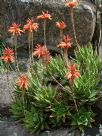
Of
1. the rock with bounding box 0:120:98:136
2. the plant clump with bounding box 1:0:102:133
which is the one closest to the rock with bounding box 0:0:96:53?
the plant clump with bounding box 1:0:102:133

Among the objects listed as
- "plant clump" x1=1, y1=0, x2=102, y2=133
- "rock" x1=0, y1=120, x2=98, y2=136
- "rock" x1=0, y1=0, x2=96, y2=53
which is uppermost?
"rock" x1=0, y1=0, x2=96, y2=53

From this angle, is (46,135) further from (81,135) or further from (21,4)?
(21,4)

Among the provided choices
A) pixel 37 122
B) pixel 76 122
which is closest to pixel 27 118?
pixel 37 122

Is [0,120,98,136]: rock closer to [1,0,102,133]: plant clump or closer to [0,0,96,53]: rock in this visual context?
[1,0,102,133]: plant clump

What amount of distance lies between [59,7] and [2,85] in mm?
1749

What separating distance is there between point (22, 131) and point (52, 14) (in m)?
2.50

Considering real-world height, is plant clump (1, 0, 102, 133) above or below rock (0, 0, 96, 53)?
below

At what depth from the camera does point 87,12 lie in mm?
8477

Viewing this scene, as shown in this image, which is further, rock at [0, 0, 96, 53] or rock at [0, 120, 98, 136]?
rock at [0, 0, 96, 53]

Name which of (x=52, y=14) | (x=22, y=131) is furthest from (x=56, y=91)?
(x=52, y=14)

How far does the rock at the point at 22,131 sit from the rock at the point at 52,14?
206cm

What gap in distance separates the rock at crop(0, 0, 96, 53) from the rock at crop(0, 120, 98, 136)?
206 centimetres

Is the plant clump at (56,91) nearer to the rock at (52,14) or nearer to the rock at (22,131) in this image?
the rock at (22,131)

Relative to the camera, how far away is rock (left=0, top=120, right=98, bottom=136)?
669cm
